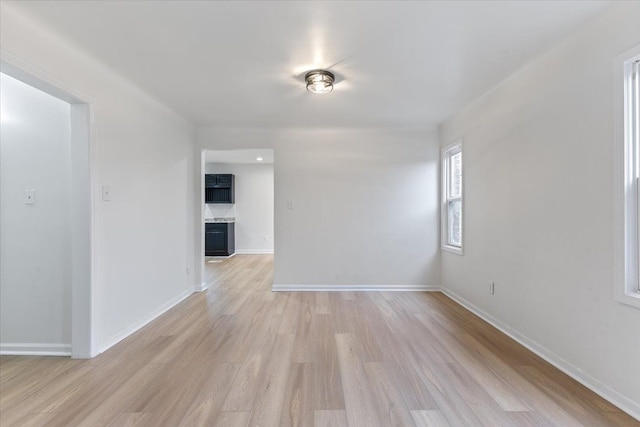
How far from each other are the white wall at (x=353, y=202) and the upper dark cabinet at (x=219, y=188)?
3549mm

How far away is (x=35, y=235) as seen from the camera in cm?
246

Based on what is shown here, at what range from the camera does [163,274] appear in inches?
138

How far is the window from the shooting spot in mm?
4083

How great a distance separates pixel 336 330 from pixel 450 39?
2.58 metres

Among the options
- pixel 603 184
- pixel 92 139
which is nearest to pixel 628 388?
pixel 603 184

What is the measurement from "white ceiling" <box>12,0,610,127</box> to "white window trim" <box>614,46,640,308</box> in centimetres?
51

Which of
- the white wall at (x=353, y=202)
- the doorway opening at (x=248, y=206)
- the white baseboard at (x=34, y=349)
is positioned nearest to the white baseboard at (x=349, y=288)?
the white wall at (x=353, y=202)

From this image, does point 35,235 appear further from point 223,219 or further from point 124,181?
point 223,219

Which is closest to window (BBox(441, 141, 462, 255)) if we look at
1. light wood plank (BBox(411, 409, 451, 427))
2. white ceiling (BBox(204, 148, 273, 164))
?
light wood plank (BBox(411, 409, 451, 427))

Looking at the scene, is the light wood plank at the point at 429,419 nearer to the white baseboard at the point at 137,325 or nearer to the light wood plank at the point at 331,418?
Result: the light wood plank at the point at 331,418

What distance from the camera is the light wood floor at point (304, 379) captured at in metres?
1.69

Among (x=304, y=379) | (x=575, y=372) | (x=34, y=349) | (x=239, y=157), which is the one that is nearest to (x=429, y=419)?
(x=304, y=379)

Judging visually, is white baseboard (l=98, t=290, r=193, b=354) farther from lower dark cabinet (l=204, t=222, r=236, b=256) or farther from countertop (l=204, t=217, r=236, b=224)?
countertop (l=204, t=217, r=236, b=224)

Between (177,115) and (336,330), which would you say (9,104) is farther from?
(336,330)
